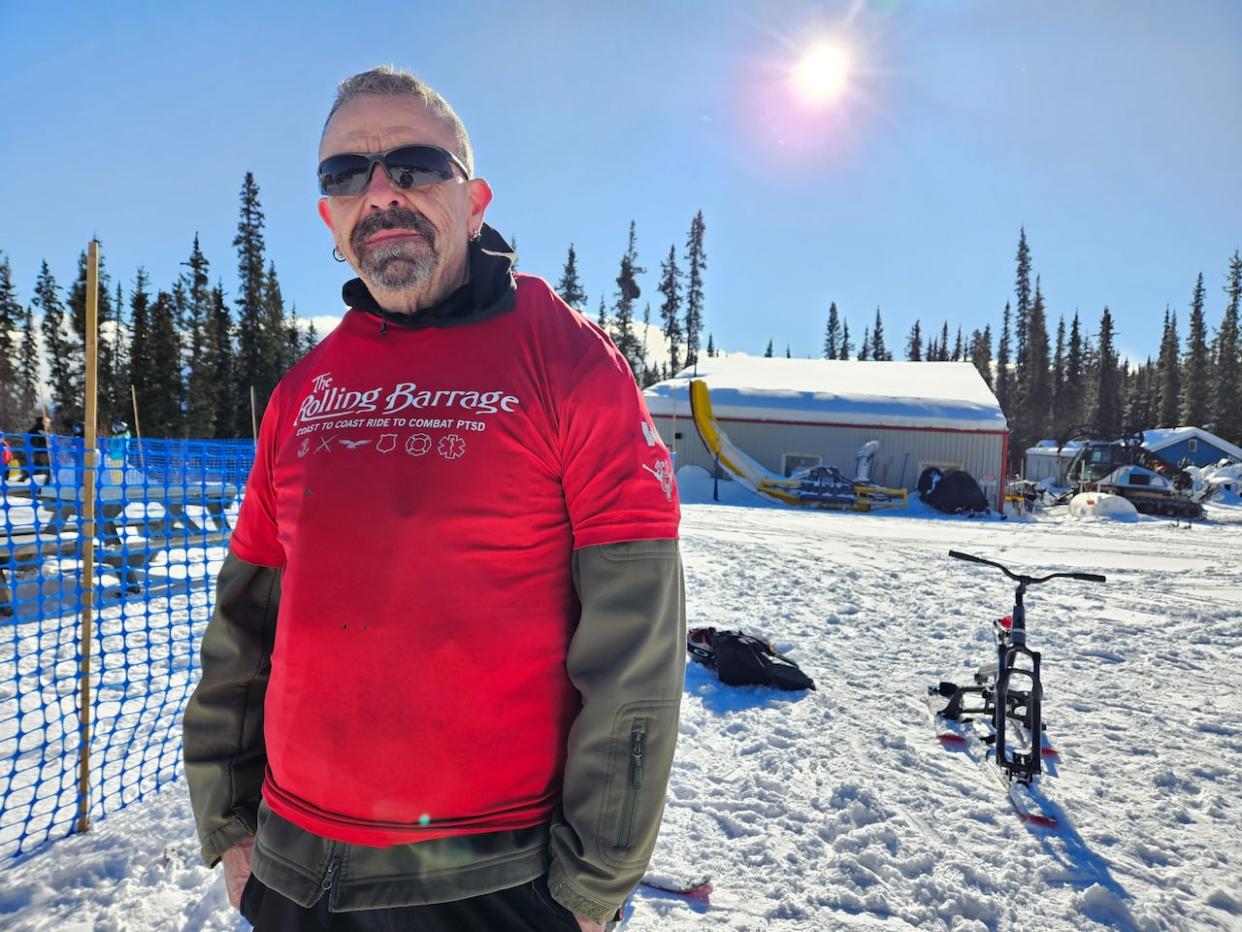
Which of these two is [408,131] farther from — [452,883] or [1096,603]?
[1096,603]

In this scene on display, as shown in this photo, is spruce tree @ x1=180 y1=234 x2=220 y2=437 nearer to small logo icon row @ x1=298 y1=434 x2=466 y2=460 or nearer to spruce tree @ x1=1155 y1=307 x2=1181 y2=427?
small logo icon row @ x1=298 y1=434 x2=466 y2=460

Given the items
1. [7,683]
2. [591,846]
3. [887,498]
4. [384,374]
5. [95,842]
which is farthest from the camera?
[887,498]

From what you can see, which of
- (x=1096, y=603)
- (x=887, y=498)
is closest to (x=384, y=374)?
(x=1096, y=603)

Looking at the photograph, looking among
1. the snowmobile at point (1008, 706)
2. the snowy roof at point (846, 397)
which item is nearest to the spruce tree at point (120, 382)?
the snowy roof at point (846, 397)

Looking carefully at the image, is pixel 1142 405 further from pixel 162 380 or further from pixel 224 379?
pixel 162 380

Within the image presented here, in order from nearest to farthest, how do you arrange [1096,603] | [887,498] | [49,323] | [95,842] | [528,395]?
[528,395] < [95,842] < [1096,603] < [887,498] < [49,323]

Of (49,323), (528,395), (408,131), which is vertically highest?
(49,323)

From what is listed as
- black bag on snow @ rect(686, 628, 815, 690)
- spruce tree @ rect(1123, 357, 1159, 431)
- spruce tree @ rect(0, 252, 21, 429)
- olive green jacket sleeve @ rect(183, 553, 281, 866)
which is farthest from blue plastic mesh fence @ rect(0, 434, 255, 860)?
spruce tree @ rect(1123, 357, 1159, 431)

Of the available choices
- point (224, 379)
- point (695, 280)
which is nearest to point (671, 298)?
point (695, 280)

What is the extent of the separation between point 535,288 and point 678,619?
0.85m

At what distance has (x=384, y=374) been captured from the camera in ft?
5.25

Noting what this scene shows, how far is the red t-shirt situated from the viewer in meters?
1.39

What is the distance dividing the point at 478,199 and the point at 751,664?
5.04 m

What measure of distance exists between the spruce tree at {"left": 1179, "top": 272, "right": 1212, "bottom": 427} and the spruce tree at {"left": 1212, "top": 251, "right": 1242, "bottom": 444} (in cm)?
85
